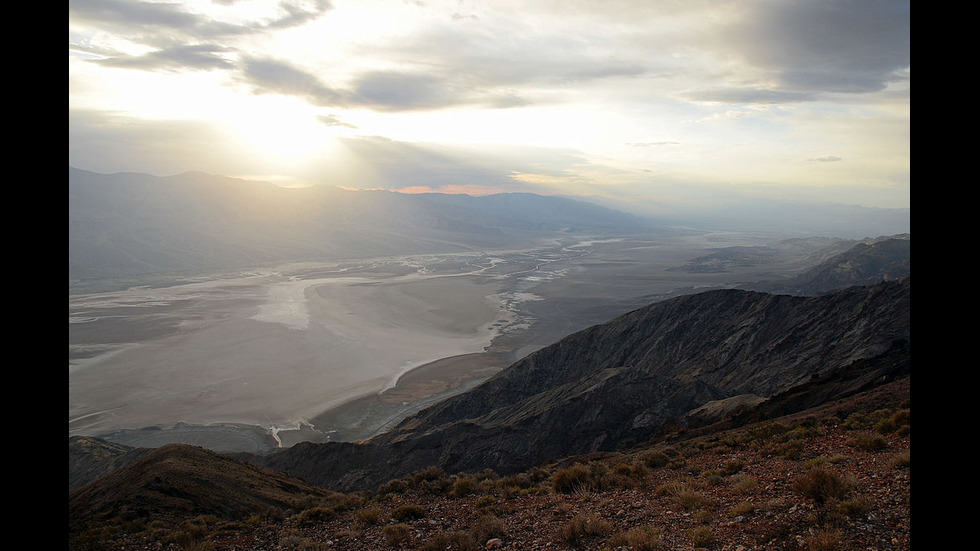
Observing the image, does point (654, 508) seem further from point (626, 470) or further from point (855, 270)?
point (855, 270)

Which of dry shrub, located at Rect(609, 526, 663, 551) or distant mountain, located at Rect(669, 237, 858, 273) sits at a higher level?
distant mountain, located at Rect(669, 237, 858, 273)

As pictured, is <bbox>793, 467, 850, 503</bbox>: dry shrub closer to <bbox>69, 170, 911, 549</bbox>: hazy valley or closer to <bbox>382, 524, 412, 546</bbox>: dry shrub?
<bbox>69, 170, 911, 549</bbox>: hazy valley

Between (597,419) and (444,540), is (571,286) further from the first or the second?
(444,540)

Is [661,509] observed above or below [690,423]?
above

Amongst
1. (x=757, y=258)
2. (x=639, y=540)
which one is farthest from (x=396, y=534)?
(x=757, y=258)

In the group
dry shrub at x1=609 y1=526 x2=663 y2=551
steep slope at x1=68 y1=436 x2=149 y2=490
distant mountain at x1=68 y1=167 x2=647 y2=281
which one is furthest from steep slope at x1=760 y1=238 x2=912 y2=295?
distant mountain at x1=68 y1=167 x2=647 y2=281

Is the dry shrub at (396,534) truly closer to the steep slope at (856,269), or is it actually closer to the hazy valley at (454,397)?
the hazy valley at (454,397)
